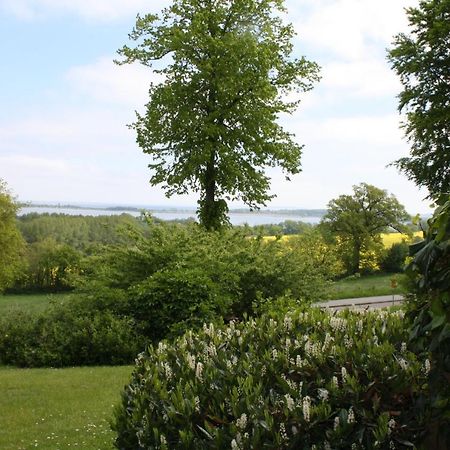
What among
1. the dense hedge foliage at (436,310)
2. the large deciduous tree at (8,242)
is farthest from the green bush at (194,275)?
the large deciduous tree at (8,242)

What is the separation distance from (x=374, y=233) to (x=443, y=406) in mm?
45347

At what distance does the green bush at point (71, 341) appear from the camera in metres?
13.0

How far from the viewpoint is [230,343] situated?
4480 millimetres

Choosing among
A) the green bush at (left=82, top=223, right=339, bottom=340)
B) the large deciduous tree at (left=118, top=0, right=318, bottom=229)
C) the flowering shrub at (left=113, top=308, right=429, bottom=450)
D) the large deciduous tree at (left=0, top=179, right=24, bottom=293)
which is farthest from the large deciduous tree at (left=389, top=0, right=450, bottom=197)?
the large deciduous tree at (left=0, top=179, right=24, bottom=293)

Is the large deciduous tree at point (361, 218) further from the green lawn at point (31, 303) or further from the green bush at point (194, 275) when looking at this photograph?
the green bush at point (194, 275)

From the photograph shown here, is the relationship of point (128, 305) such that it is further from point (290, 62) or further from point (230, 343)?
point (290, 62)

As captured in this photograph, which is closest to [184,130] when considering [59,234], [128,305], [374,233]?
[128,305]

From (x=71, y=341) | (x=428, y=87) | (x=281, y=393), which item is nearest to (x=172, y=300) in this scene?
(x=71, y=341)

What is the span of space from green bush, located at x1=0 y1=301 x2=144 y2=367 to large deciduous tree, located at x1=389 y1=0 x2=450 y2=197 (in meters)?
18.1

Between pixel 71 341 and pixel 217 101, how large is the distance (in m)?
14.4

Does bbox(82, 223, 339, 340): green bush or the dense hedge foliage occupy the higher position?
the dense hedge foliage

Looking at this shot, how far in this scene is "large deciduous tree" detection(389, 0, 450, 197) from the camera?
26.8 metres

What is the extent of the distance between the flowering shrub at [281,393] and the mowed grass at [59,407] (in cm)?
99

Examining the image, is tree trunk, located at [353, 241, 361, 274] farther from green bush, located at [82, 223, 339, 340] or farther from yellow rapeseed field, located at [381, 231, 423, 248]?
green bush, located at [82, 223, 339, 340]
